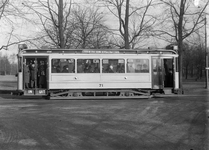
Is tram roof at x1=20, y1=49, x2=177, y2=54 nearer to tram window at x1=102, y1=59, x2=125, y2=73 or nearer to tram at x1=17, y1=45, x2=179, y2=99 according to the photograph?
tram at x1=17, y1=45, x2=179, y2=99

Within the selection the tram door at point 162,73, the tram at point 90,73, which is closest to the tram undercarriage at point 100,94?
the tram at point 90,73

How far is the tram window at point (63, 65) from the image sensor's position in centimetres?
1538

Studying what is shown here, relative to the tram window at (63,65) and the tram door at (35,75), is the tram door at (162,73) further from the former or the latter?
the tram door at (35,75)

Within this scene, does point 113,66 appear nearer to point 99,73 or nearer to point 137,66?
point 99,73

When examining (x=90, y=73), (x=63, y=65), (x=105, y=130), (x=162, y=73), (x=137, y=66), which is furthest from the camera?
(x=162, y=73)

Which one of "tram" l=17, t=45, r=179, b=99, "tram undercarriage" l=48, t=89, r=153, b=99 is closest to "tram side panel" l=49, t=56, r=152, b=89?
"tram" l=17, t=45, r=179, b=99

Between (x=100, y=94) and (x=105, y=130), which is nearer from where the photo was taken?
(x=105, y=130)

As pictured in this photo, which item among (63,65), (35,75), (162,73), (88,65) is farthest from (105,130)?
(162,73)

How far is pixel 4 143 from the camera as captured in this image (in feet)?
19.5

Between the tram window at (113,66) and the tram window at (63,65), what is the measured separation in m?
1.97

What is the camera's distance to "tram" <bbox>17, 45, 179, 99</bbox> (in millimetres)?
15344

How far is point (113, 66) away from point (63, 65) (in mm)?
3082

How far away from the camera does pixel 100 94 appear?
1579 cm

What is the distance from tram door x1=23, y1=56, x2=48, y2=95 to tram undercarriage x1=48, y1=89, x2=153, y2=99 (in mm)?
832
